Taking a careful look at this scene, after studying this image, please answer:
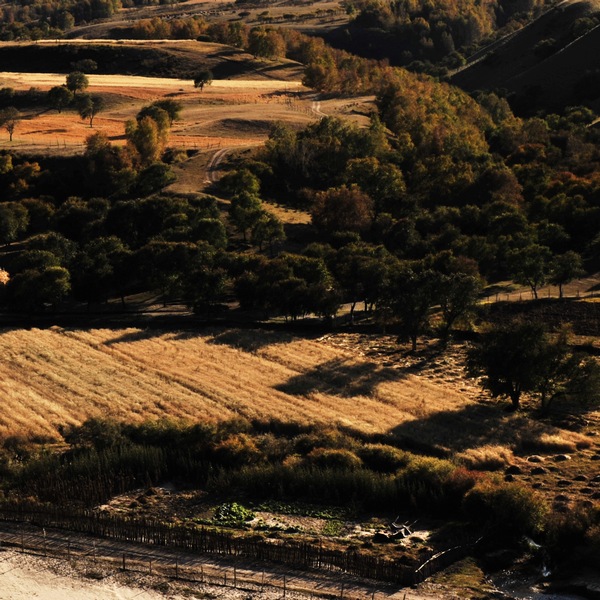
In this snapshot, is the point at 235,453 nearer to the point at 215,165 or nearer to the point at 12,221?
the point at 12,221

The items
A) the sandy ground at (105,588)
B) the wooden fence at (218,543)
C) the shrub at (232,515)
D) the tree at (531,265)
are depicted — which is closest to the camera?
the sandy ground at (105,588)

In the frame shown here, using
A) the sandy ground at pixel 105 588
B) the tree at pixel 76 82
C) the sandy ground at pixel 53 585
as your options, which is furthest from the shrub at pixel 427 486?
the tree at pixel 76 82

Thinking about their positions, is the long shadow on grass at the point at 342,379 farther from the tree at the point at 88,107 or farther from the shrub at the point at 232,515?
the tree at the point at 88,107

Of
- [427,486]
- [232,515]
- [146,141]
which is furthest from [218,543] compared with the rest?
[146,141]

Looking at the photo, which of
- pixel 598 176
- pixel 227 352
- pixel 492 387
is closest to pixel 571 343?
pixel 492 387

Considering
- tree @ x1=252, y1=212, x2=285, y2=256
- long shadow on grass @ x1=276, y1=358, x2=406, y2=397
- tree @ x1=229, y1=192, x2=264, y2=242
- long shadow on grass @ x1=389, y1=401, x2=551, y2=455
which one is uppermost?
tree @ x1=229, y1=192, x2=264, y2=242

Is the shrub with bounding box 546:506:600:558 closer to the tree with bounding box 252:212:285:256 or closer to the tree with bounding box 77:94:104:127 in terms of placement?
the tree with bounding box 252:212:285:256

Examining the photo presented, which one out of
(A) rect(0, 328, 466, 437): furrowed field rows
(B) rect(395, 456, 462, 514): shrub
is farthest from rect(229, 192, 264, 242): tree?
(B) rect(395, 456, 462, 514): shrub

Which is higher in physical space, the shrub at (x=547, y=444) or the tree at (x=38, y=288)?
the tree at (x=38, y=288)
